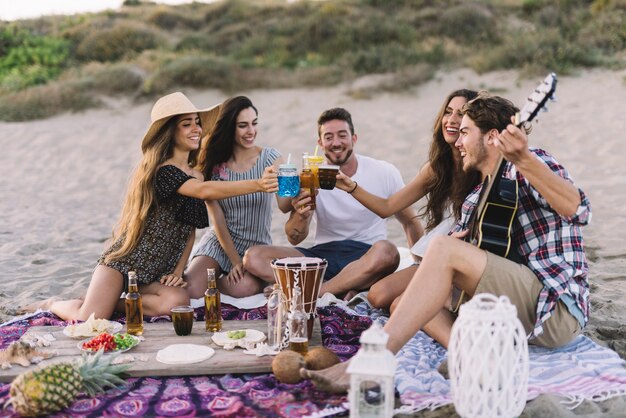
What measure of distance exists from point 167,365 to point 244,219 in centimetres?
196

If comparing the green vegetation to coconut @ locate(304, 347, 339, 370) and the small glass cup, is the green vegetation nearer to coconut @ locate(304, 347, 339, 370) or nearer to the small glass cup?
the small glass cup

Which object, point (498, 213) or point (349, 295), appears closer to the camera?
point (498, 213)

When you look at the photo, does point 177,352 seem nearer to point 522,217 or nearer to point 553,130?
point 522,217

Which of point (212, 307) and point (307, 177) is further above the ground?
point (307, 177)

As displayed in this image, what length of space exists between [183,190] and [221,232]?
1.95 feet

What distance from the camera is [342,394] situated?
10.6ft

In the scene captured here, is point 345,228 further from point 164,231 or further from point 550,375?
point 550,375

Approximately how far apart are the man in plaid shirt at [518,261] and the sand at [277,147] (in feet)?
5.96

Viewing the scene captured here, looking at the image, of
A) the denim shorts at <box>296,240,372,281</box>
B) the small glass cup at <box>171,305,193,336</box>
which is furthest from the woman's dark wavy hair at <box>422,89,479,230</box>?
the small glass cup at <box>171,305,193,336</box>

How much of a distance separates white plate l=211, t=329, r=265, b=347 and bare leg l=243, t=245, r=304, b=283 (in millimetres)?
1104

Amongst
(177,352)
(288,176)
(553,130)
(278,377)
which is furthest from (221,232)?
(553,130)

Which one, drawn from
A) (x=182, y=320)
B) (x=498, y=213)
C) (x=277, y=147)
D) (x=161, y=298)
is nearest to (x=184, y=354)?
(x=182, y=320)

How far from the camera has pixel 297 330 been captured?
371 cm

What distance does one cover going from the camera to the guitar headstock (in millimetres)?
3090
